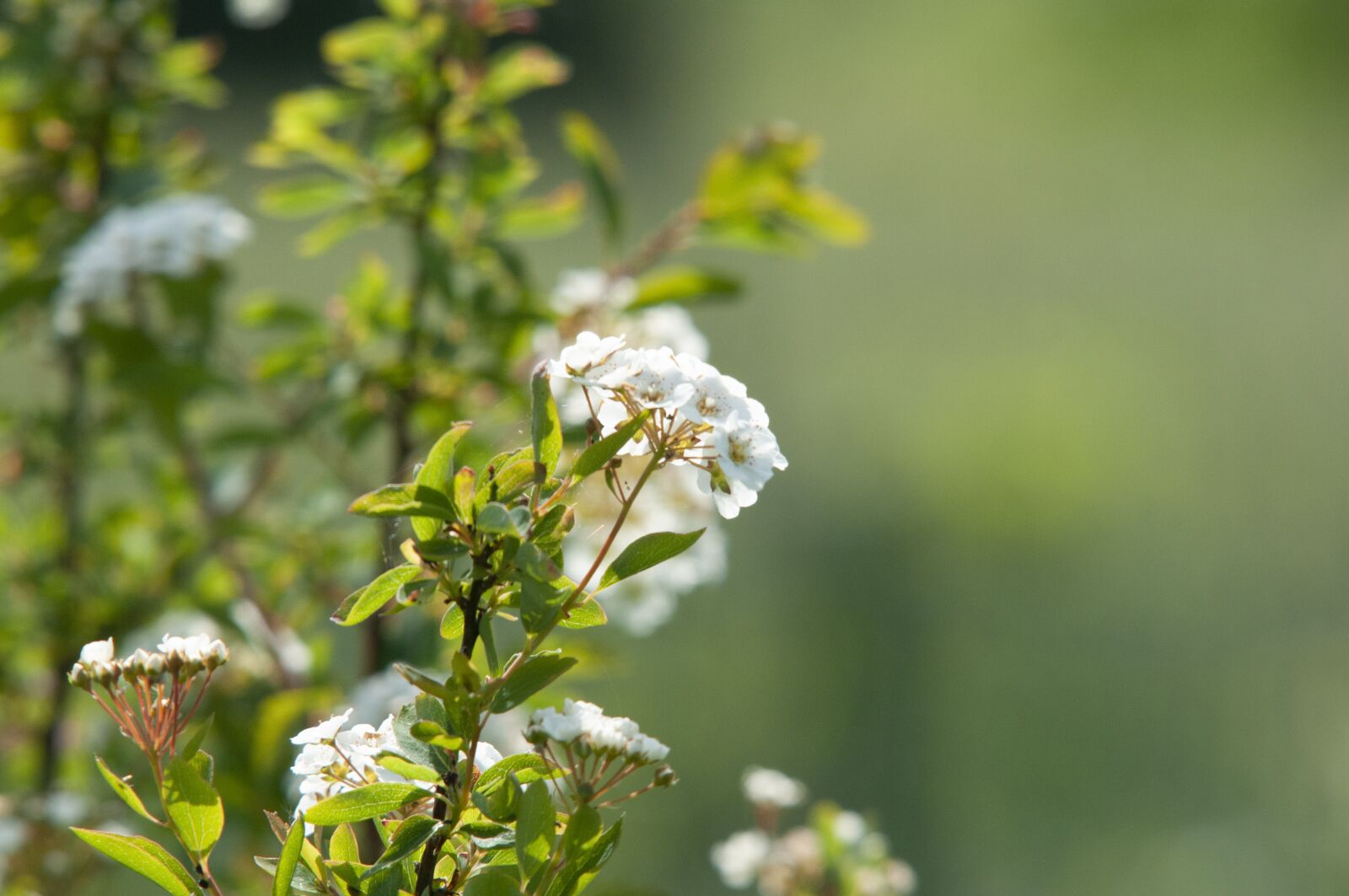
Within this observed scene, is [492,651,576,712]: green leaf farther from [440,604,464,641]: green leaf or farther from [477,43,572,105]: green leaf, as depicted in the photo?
[477,43,572,105]: green leaf

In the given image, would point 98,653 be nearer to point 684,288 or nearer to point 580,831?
point 580,831

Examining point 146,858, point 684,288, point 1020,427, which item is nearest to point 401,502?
point 146,858

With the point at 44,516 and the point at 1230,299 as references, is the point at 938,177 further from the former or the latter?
the point at 44,516

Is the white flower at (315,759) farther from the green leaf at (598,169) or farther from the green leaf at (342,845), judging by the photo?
the green leaf at (598,169)

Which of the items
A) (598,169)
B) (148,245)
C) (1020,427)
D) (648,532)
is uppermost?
(1020,427)

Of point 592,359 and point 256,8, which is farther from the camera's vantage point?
point 256,8

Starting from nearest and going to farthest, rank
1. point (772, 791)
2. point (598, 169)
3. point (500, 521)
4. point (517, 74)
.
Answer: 1. point (500, 521)
2. point (772, 791)
3. point (517, 74)
4. point (598, 169)

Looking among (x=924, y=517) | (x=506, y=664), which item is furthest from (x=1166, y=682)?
(x=506, y=664)
